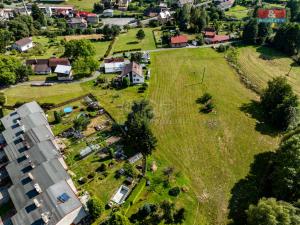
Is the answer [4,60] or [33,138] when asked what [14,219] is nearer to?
[33,138]

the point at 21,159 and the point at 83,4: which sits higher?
the point at 83,4

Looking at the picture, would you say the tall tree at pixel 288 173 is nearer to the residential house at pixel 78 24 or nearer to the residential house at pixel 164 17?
the residential house at pixel 164 17

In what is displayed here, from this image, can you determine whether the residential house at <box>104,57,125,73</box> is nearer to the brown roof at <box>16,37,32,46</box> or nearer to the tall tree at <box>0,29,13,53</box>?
the brown roof at <box>16,37,32,46</box>

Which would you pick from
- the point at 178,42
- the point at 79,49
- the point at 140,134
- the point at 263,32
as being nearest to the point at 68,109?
the point at 140,134

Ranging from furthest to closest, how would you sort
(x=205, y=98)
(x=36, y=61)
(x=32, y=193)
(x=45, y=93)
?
(x=36, y=61) < (x=45, y=93) < (x=205, y=98) < (x=32, y=193)

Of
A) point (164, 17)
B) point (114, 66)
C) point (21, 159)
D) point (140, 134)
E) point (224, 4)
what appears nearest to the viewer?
point (21, 159)

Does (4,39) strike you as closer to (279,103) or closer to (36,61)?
(36,61)
